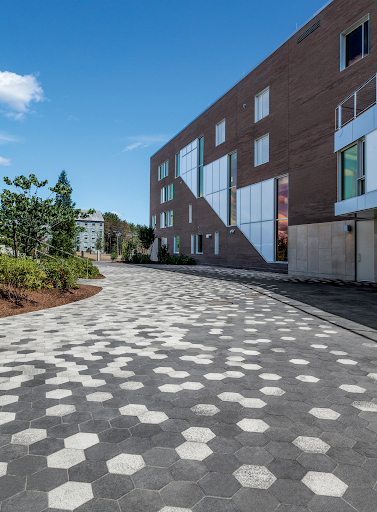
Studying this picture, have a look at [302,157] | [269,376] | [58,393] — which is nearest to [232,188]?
[302,157]

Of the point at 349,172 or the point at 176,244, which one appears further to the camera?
the point at 176,244

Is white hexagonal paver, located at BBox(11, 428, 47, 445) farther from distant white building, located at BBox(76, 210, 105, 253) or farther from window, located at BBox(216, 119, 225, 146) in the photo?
distant white building, located at BBox(76, 210, 105, 253)

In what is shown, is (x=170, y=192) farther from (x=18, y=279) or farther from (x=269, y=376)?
(x=269, y=376)

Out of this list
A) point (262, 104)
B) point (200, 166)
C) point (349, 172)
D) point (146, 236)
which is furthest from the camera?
point (146, 236)

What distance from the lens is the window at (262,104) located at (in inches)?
934

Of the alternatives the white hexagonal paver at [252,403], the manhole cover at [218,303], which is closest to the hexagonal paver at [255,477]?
the white hexagonal paver at [252,403]

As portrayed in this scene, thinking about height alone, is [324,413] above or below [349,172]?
below

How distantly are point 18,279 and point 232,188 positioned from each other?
828 inches

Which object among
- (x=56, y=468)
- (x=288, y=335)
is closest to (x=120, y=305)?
(x=288, y=335)

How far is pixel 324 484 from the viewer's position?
2314 millimetres

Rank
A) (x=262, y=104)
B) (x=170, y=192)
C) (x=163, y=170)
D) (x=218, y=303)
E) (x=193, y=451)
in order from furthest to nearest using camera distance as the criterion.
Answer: (x=163, y=170)
(x=170, y=192)
(x=262, y=104)
(x=218, y=303)
(x=193, y=451)

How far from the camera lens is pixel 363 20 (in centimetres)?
1638

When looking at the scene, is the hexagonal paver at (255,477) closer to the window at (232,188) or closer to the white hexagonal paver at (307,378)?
the white hexagonal paver at (307,378)

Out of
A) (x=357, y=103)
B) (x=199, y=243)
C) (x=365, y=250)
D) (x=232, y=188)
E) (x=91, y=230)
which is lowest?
(x=365, y=250)
